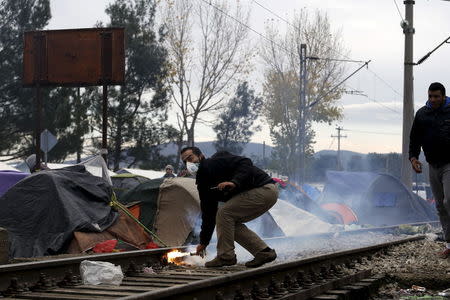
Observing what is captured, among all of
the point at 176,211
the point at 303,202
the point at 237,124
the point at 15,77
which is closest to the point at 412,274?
the point at 176,211

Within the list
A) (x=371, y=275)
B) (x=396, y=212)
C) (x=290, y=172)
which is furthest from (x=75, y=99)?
(x=371, y=275)

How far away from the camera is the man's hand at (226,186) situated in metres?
8.23

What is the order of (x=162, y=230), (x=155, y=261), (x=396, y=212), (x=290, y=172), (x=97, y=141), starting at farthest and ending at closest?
1. (x=290, y=172)
2. (x=97, y=141)
3. (x=396, y=212)
4. (x=162, y=230)
5. (x=155, y=261)

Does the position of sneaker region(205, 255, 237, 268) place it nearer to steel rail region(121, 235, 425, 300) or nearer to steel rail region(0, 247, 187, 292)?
steel rail region(121, 235, 425, 300)

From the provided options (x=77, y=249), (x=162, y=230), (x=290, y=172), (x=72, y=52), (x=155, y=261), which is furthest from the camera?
→ (x=290, y=172)

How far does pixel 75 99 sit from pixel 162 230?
3170 centimetres

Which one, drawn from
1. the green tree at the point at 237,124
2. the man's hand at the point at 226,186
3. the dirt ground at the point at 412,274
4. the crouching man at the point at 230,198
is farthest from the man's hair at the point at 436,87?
the green tree at the point at 237,124

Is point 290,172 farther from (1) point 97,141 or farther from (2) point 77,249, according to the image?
(2) point 77,249

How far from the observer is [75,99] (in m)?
45.5

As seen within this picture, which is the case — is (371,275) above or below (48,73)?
below

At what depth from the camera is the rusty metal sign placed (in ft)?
74.9

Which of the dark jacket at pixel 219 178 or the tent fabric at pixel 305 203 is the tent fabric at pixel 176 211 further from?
the tent fabric at pixel 305 203

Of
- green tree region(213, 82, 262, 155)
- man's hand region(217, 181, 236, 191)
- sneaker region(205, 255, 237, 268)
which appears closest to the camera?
man's hand region(217, 181, 236, 191)

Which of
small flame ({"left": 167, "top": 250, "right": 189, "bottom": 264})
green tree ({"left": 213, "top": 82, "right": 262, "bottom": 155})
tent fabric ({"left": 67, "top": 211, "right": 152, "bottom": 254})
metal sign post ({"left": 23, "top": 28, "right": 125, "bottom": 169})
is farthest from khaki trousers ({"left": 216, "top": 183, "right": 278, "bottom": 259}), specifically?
green tree ({"left": 213, "top": 82, "right": 262, "bottom": 155})
